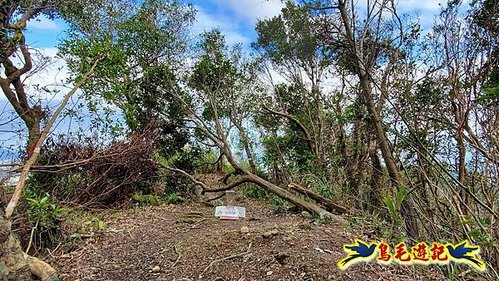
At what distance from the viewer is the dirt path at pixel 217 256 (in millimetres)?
2170

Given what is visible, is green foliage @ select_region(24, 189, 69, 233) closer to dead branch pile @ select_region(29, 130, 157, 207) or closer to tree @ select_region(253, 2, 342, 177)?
dead branch pile @ select_region(29, 130, 157, 207)

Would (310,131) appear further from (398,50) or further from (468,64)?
(468,64)

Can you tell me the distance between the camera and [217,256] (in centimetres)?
262

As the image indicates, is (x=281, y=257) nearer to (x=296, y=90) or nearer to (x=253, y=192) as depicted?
(x=253, y=192)

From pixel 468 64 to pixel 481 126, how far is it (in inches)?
47.5

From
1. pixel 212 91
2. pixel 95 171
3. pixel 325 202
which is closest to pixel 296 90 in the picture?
pixel 212 91

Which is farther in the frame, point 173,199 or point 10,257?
point 173,199

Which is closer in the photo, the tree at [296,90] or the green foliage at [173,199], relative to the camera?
the green foliage at [173,199]

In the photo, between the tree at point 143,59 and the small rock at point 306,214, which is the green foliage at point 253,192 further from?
the small rock at point 306,214

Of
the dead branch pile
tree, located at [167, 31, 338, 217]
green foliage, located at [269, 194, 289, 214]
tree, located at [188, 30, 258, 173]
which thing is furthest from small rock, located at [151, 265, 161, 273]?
tree, located at [188, 30, 258, 173]

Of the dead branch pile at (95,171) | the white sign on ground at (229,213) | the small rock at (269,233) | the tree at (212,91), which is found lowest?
the small rock at (269,233)

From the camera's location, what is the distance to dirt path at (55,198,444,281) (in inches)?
85.4

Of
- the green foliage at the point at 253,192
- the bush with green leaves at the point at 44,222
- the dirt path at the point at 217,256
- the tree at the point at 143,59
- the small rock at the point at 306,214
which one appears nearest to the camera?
the dirt path at the point at 217,256

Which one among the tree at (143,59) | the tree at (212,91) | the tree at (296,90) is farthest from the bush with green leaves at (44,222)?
the tree at (296,90)
